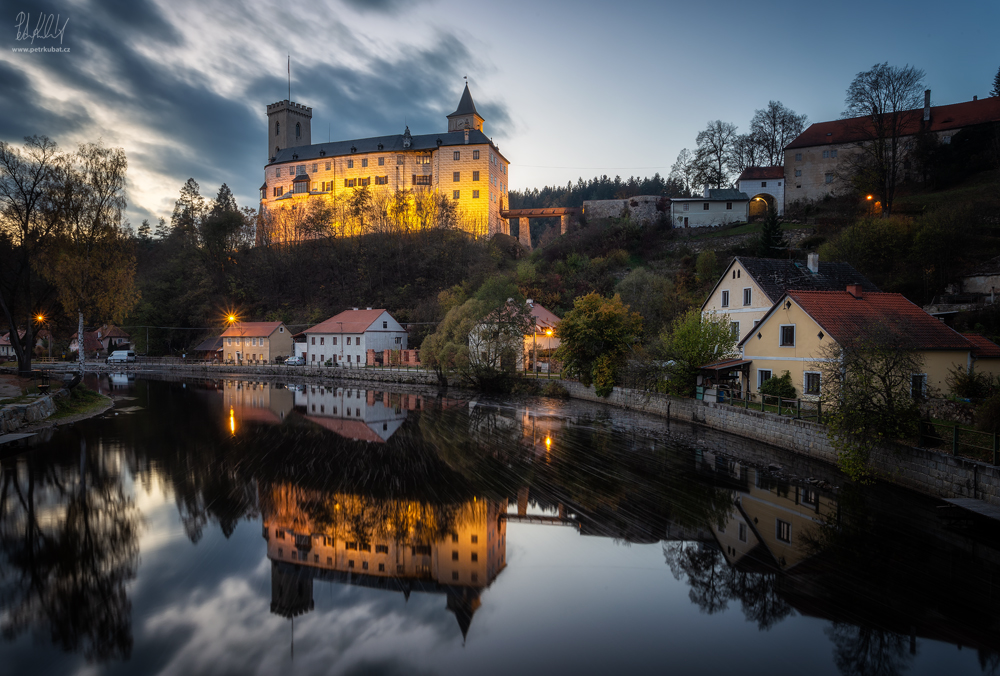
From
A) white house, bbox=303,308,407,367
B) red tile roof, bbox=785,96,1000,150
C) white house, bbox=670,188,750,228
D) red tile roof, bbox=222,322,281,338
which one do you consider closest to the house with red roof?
red tile roof, bbox=785,96,1000,150

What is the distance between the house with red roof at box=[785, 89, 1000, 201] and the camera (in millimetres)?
49500

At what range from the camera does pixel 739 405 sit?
2116 centimetres

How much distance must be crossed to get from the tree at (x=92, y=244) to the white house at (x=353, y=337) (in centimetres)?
2342

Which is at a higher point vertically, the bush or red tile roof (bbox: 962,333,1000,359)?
red tile roof (bbox: 962,333,1000,359)

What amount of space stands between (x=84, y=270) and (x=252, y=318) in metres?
41.3

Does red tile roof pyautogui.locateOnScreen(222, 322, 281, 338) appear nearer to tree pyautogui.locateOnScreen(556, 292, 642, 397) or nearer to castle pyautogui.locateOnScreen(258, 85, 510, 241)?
castle pyautogui.locateOnScreen(258, 85, 510, 241)

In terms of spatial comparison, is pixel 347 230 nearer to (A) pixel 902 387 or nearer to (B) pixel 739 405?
(B) pixel 739 405

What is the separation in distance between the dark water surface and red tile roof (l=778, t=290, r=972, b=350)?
218 inches

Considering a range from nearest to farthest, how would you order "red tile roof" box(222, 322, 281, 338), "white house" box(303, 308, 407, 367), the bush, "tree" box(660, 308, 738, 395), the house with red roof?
the bush
"tree" box(660, 308, 738, 395)
the house with red roof
"white house" box(303, 308, 407, 367)
"red tile roof" box(222, 322, 281, 338)

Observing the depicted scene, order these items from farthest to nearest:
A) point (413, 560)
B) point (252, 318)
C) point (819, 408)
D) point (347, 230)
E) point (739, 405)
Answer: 1. point (347, 230)
2. point (252, 318)
3. point (739, 405)
4. point (819, 408)
5. point (413, 560)

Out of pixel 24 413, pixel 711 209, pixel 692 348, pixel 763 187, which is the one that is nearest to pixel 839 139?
pixel 763 187

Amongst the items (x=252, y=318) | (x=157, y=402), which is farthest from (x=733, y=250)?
(x=252, y=318)

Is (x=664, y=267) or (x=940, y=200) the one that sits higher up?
(x=940, y=200)

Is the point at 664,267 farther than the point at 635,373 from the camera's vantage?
Yes
